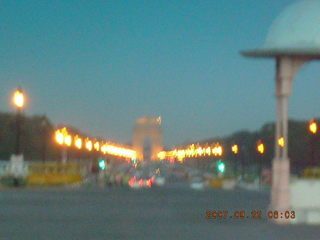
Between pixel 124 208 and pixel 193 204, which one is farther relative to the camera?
pixel 193 204

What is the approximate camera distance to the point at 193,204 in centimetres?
2384

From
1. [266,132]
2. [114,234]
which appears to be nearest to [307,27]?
[114,234]

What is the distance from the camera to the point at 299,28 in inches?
773

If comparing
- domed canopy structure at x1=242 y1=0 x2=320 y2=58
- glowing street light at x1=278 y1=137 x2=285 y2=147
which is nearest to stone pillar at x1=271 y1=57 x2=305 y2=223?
glowing street light at x1=278 y1=137 x2=285 y2=147

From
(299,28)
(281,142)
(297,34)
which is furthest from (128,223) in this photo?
(299,28)

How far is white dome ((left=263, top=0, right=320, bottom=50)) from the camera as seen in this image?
19422mm

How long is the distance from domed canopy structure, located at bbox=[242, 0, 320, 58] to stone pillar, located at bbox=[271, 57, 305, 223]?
0.39 meters

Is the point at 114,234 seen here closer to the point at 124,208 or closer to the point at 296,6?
the point at 124,208

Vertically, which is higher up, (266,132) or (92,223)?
(266,132)

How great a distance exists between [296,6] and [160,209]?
696 centimetres

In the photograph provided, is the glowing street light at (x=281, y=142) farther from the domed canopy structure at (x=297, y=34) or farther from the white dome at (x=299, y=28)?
the white dome at (x=299, y=28)

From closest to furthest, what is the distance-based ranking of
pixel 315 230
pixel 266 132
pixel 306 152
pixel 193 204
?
pixel 315 230
pixel 193 204
pixel 306 152
pixel 266 132

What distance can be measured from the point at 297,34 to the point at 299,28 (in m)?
0.23

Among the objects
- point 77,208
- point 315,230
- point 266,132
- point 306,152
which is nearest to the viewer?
point 315,230
